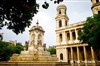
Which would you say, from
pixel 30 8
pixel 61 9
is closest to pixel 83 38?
pixel 30 8

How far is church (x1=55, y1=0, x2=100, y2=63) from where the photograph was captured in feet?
144

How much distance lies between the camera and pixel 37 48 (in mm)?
27953

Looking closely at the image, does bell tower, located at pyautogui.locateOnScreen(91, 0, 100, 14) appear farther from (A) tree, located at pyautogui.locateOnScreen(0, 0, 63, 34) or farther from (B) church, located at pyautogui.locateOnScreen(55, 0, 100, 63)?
(A) tree, located at pyautogui.locateOnScreen(0, 0, 63, 34)

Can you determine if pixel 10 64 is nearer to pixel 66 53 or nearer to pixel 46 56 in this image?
pixel 46 56

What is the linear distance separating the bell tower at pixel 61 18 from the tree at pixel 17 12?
3908 centimetres

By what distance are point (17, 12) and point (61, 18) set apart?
4043 cm

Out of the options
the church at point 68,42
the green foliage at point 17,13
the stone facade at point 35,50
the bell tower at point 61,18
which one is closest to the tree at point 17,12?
the green foliage at point 17,13

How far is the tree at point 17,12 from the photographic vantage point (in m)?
9.72

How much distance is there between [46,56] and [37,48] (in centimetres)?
304

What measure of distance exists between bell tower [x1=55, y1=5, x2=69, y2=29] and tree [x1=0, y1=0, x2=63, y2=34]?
39.1 meters

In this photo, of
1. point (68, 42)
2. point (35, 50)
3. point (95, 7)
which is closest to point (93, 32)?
point (35, 50)

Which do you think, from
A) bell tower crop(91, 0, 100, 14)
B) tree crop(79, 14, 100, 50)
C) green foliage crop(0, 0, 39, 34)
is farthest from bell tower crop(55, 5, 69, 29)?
green foliage crop(0, 0, 39, 34)

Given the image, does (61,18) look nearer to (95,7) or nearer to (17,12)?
(95,7)

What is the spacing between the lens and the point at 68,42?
155 ft
